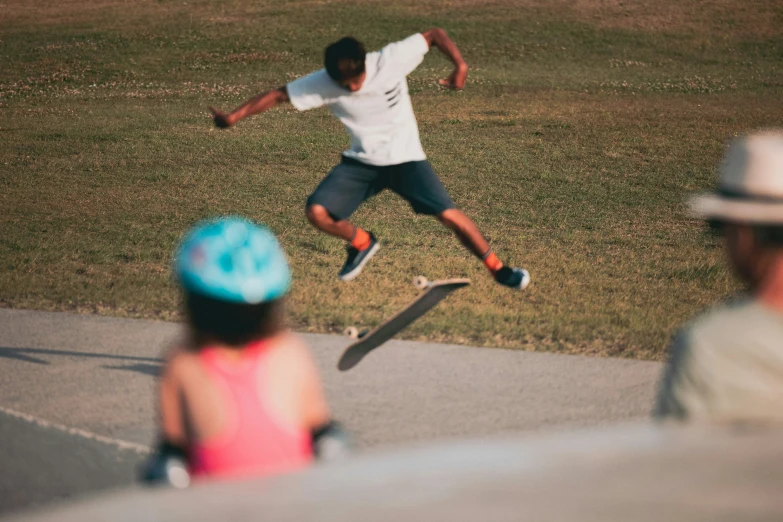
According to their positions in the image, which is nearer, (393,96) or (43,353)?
A: (43,353)

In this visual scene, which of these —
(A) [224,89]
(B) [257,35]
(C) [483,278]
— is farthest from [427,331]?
(B) [257,35]

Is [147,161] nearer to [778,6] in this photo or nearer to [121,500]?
[121,500]

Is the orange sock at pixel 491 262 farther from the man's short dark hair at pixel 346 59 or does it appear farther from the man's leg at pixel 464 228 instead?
the man's short dark hair at pixel 346 59

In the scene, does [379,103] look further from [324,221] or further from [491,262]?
[491,262]

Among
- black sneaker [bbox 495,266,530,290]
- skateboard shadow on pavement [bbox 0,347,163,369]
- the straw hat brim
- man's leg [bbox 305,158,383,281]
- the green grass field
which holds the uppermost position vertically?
the straw hat brim

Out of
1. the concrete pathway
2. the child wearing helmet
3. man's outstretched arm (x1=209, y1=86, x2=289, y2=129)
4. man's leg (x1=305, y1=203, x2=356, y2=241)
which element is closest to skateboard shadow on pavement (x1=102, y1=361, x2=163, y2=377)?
the concrete pathway

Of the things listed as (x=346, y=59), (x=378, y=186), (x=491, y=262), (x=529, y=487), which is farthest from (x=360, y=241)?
(x=529, y=487)

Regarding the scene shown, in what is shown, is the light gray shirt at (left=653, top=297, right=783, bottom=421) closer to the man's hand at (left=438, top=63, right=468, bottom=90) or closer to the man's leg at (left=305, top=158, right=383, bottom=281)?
the man's hand at (left=438, top=63, right=468, bottom=90)

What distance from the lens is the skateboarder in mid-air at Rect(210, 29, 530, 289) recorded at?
6465 millimetres

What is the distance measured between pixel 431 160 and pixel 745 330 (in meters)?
13.9

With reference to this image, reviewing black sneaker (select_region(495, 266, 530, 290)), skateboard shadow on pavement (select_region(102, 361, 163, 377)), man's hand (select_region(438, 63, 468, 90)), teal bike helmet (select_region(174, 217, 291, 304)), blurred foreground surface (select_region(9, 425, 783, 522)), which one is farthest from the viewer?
black sneaker (select_region(495, 266, 530, 290))

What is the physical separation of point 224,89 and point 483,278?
755 inches

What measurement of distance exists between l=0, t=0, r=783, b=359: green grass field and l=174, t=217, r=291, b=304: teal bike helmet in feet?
14.3

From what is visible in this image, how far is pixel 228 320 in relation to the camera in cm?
232
